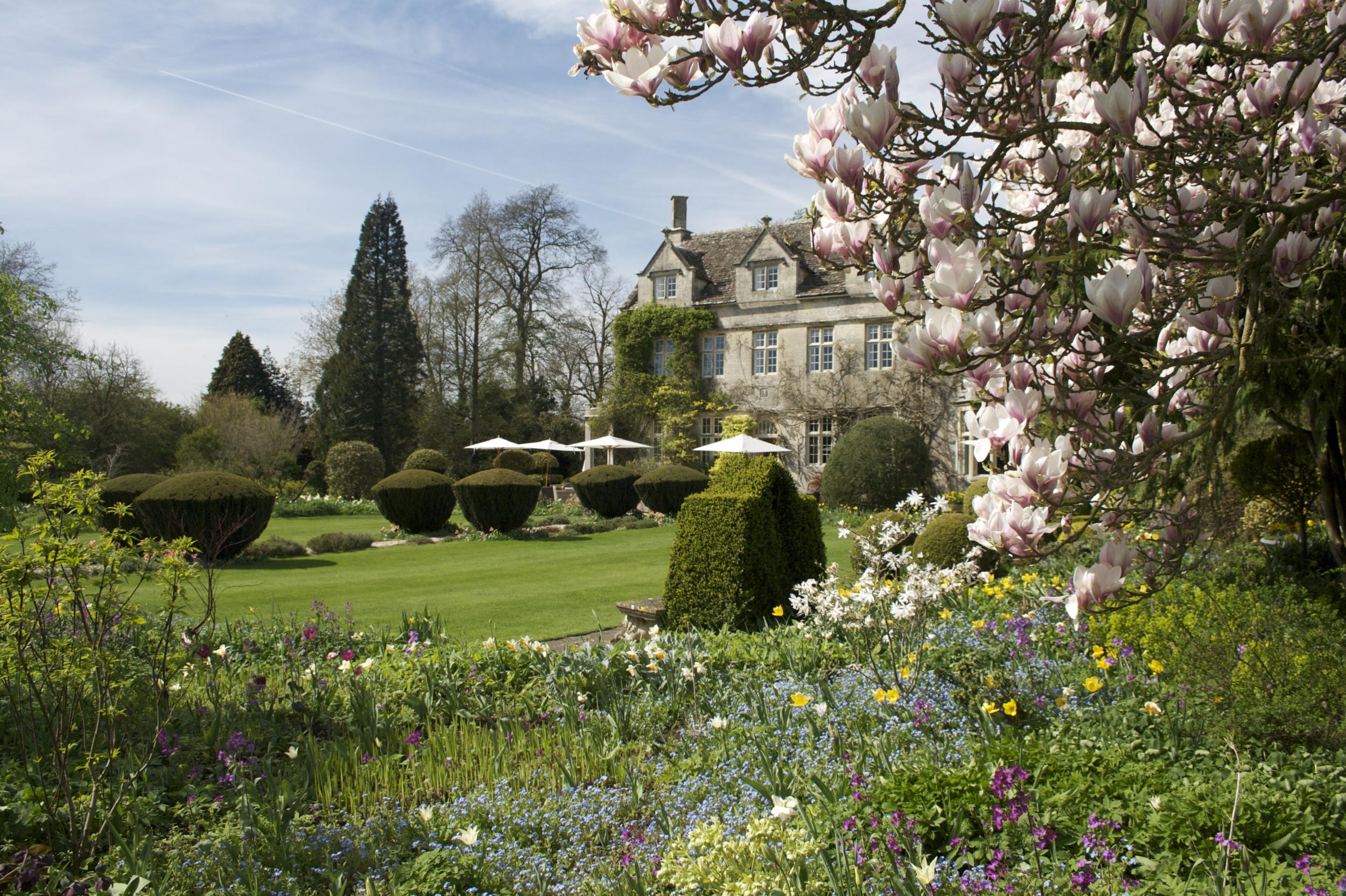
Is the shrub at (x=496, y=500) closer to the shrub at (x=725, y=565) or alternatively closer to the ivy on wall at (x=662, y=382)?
the ivy on wall at (x=662, y=382)

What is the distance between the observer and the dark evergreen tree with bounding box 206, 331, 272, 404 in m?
38.5

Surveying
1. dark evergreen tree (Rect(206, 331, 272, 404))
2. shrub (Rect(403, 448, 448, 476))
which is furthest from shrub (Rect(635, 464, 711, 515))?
dark evergreen tree (Rect(206, 331, 272, 404))

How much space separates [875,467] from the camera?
20516mm

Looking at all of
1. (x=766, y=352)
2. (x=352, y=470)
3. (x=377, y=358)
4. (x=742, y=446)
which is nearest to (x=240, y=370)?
(x=377, y=358)

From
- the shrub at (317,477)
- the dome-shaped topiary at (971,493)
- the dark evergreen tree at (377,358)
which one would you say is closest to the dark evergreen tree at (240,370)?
the dark evergreen tree at (377,358)

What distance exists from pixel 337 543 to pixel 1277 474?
13.5 m

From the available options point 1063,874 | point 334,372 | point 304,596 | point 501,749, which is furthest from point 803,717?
point 334,372

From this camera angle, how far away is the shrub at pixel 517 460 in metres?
28.2

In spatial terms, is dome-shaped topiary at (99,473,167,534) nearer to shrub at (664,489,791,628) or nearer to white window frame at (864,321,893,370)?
shrub at (664,489,791,628)

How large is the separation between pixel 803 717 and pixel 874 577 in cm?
91

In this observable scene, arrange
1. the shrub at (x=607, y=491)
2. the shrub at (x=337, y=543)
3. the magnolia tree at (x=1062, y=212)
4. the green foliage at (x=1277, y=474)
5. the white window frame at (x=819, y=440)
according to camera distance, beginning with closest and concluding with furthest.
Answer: the magnolia tree at (x=1062, y=212), the green foliage at (x=1277, y=474), the shrub at (x=337, y=543), the shrub at (x=607, y=491), the white window frame at (x=819, y=440)

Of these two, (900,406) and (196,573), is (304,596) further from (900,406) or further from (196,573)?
(900,406)

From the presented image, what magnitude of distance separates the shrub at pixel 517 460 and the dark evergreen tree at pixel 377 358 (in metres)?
5.21

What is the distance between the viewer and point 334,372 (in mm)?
31578
